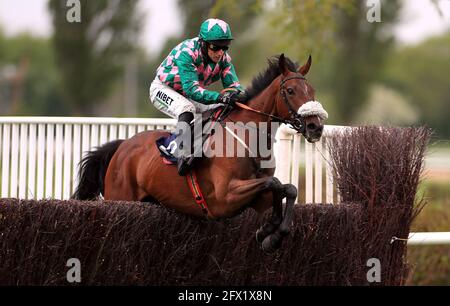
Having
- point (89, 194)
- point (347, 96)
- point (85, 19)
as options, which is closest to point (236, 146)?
point (89, 194)

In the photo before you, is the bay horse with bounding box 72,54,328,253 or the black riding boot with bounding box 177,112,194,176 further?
the black riding boot with bounding box 177,112,194,176

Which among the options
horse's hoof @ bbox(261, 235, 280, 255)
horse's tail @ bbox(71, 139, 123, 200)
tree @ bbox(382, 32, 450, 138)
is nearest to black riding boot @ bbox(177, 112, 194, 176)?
horse's hoof @ bbox(261, 235, 280, 255)

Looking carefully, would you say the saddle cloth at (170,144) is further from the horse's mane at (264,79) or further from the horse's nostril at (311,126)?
the horse's nostril at (311,126)

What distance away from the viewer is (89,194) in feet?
24.3

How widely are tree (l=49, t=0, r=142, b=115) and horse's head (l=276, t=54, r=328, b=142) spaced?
699 inches

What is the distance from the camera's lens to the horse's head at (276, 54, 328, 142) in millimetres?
5234

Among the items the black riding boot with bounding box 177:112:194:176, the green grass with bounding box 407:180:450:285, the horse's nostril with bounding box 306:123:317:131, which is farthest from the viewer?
the green grass with bounding box 407:180:450:285

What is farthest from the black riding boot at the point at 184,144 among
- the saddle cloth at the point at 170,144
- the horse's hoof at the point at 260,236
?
the horse's hoof at the point at 260,236

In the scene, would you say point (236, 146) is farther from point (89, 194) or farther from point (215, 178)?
point (89, 194)

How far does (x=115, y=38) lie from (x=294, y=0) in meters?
12.5

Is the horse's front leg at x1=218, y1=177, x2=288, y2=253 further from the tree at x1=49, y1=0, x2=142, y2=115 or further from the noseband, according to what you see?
the tree at x1=49, y1=0, x2=142, y2=115

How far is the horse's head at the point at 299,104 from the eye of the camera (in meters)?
5.23

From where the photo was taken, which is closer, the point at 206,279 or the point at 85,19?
the point at 206,279

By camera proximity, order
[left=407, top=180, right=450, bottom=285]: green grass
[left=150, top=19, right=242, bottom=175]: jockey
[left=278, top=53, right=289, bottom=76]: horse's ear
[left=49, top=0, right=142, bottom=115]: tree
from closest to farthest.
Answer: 1. [left=278, top=53, right=289, bottom=76]: horse's ear
2. [left=150, top=19, right=242, bottom=175]: jockey
3. [left=407, top=180, right=450, bottom=285]: green grass
4. [left=49, top=0, right=142, bottom=115]: tree
